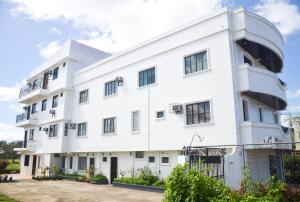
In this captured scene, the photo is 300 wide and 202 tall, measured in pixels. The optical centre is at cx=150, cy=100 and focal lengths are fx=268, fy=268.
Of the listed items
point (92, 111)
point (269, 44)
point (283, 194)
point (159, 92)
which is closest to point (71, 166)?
point (92, 111)

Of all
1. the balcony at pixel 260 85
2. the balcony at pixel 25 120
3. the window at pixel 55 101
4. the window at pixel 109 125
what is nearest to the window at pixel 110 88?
the window at pixel 109 125

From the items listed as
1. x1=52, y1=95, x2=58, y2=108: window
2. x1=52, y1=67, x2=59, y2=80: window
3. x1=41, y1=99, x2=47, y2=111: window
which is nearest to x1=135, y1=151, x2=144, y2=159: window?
x1=52, y1=95, x2=58, y2=108: window

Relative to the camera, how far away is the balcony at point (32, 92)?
30.8 meters

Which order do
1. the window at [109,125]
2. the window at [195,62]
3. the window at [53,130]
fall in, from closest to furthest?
the window at [195,62]
the window at [109,125]
the window at [53,130]

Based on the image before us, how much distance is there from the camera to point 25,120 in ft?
111

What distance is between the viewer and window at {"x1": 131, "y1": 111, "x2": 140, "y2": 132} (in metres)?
19.9

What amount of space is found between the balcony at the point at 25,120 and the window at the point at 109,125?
44.0ft

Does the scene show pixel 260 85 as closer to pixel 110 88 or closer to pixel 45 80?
pixel 110 88

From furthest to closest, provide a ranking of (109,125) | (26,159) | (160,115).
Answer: (26,159) < (109,125) < (160,115)

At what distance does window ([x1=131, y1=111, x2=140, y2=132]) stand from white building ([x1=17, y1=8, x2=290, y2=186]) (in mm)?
75

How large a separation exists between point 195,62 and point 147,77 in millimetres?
4306

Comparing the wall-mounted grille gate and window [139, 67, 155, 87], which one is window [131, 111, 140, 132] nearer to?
window [139, 67, 155, 87]

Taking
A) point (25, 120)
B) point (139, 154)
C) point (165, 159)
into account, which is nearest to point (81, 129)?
point (139, 154)

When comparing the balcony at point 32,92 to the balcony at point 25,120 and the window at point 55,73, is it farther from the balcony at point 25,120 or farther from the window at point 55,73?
the balcony at point 25,120
